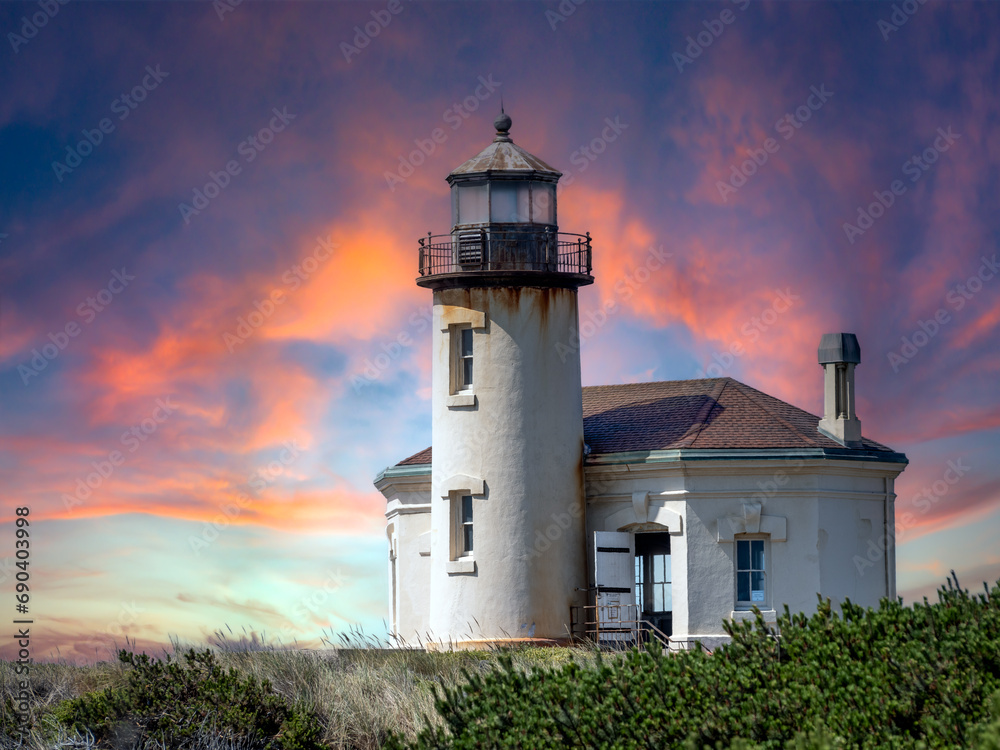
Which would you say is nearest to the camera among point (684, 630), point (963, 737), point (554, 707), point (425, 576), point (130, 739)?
point (963, 737)

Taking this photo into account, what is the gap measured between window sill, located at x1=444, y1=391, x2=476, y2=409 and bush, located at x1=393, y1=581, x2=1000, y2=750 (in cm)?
1278

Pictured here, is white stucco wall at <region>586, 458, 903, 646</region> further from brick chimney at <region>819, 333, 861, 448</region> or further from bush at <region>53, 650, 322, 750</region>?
bush at <region>53, 650, 322, 750</region>

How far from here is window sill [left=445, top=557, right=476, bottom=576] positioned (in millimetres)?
28125

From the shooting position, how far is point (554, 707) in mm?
14641

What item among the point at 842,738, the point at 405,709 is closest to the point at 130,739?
the point at 405,709

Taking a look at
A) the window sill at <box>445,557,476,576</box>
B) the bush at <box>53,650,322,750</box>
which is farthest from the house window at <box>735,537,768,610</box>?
the bush at <box>53,650,322,750</box>

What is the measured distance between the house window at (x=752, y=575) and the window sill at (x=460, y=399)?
19.6ft

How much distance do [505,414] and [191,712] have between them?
1102 centimetres

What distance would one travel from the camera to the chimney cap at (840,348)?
29281 mm

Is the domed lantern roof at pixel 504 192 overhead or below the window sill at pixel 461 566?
overhead

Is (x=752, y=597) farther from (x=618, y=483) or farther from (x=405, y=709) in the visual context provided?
(x=405, y=709)

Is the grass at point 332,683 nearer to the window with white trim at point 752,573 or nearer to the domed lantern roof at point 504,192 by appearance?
the window with white trim at point 752,573

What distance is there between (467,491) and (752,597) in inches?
238

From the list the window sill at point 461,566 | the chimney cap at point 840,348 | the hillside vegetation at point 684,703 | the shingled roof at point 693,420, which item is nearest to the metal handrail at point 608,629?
the window sill at point 461,566
